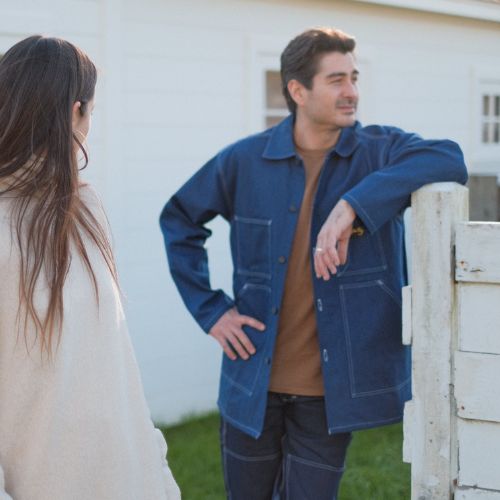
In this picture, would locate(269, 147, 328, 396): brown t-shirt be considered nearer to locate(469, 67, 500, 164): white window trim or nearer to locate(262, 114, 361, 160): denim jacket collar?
locate(262, 114, 361, 160): denim jacket collar

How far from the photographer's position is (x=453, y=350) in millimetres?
2664

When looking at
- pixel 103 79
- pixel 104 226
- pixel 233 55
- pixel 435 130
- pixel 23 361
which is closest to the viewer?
pixel 23 361

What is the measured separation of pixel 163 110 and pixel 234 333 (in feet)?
10.5

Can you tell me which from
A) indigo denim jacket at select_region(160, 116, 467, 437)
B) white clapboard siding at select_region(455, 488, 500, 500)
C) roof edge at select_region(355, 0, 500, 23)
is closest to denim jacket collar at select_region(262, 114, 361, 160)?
indigo denim jacket at select_region(160, 116, 467, 437)

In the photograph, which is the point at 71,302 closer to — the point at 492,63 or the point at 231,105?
the point at 231,105

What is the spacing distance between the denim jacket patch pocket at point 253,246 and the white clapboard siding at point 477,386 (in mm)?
969

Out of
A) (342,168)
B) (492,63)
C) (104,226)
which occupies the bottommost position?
(104,226)

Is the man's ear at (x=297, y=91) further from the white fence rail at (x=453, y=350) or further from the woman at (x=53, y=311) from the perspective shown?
the woman at (x=53, y=311)

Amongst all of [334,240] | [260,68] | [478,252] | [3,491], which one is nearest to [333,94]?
[334,240]

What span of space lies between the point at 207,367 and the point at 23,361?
476 centimetres

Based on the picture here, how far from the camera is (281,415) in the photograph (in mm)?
3490

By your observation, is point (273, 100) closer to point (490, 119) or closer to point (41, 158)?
point (490, 119)

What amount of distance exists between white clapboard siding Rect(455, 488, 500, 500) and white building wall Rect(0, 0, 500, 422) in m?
3.83

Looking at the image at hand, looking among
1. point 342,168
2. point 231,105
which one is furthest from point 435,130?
point 342,168
